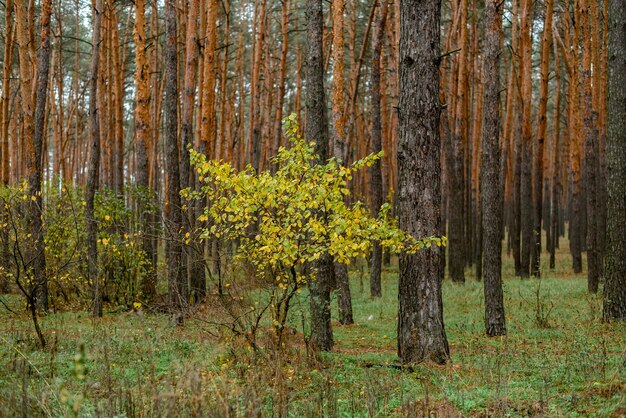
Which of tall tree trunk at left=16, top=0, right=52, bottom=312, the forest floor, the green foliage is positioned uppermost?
tall tree trunk at left=16, top=0, right=52, bottom=312

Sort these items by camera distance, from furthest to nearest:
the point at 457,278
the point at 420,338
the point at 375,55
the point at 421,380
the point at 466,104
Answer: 1. the point at 466,104
2. the point at 457,278
3. the point at 375,55
4. the point at 420,338
5. the point at 421,380

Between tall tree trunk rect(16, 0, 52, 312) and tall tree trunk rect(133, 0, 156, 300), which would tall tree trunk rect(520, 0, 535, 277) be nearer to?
tall tree trunk rect(133, 0, 156, 300)

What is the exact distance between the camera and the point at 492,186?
33.7 feet

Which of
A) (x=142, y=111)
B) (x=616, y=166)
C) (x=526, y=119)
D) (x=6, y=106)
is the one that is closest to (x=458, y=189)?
(x=526, y=119)

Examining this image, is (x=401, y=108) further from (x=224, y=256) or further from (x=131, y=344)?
(x=131, y=344)

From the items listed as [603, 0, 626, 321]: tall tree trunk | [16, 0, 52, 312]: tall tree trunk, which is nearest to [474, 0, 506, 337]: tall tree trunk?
[603, 0, 626, 321]: tall tree trunk

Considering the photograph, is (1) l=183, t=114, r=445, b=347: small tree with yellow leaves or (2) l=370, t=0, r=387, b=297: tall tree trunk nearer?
(1) l=183, t=114, r=445, b=347: small tree with yellow leaves

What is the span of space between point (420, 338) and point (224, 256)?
2604 millimetres

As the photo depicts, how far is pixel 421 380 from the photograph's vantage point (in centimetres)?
654

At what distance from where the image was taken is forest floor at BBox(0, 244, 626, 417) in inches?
173

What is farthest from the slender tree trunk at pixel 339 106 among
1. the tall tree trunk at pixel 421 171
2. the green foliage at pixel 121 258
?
the green foliage at pixel 121 258

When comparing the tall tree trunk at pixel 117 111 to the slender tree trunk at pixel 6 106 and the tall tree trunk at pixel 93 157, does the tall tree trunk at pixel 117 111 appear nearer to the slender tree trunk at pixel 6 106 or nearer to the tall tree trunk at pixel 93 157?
the slender tree trunk at pixel 6 106

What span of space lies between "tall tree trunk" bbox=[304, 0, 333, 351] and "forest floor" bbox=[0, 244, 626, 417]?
0.46 m

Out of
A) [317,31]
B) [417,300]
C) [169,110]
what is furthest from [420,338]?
[169,110]
